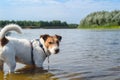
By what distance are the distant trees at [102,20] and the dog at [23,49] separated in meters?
105

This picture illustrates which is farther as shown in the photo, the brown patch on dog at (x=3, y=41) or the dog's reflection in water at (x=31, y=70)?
the dog's reflection in water at (x=31, y=70)

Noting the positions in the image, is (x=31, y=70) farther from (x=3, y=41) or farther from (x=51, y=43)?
(x=3, y=41)

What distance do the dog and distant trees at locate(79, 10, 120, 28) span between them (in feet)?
345

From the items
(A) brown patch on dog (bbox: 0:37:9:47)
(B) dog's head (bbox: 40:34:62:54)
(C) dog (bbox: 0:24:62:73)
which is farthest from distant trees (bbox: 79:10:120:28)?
(A) brown patch on dog (bbox: 0:37:9:47)

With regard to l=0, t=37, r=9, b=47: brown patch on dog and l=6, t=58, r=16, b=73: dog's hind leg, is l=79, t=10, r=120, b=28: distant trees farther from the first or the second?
l=0, t=37, r=9, b=47: brown patch on dog

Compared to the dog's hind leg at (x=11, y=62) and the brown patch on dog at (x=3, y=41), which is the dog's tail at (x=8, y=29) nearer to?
the brown patch on dog at (x=3, y=41)

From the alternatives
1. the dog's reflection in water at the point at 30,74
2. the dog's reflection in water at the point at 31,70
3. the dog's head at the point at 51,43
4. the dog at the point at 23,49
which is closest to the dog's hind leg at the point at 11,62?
the dog at the point at 23,49

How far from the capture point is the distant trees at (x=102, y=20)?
11738 cm

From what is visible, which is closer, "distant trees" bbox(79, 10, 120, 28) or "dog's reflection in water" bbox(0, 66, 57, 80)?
"dog's reflection in water" bbox(0, 66, 57, 80)

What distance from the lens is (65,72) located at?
11383 mm

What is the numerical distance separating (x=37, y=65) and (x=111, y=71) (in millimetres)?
2521

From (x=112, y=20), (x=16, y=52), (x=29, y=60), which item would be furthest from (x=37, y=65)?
(x=112, y=20)

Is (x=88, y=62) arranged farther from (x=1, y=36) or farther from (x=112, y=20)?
(x=112, y=20)

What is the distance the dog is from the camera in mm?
10195
